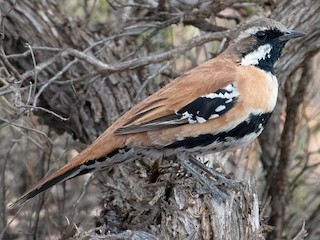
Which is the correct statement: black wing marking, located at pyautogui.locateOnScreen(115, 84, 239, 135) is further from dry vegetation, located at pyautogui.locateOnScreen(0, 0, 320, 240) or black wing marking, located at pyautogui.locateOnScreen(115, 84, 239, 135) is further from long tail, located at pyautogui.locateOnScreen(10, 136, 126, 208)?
dry vegetation, located at pyautogui.locateOnScreen(0, 0, 320, 240)

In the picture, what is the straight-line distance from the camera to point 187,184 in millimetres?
5039

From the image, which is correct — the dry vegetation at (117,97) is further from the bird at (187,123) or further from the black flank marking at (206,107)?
the black flank marking at (206,107)

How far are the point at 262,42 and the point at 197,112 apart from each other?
776 mm

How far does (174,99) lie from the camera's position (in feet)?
16.7

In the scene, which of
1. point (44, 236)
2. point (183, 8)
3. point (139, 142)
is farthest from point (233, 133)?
point (44, 236)

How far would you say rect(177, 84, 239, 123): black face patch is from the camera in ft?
16.6

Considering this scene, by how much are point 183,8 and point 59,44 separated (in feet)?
3.70

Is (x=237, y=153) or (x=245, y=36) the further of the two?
(x=237, y=153)

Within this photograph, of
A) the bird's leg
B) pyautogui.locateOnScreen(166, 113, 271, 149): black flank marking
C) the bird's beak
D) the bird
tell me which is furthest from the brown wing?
the bird's beak

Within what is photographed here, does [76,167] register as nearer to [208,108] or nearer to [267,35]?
[208,108]

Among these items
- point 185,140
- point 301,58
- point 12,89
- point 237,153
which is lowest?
point 237,153

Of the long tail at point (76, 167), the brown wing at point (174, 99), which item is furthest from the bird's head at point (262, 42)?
the long tail at point (76, 167)

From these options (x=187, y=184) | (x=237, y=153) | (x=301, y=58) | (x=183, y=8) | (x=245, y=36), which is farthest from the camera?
(x=237, y=153)

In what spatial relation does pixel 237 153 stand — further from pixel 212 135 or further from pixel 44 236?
pixel 212 135
